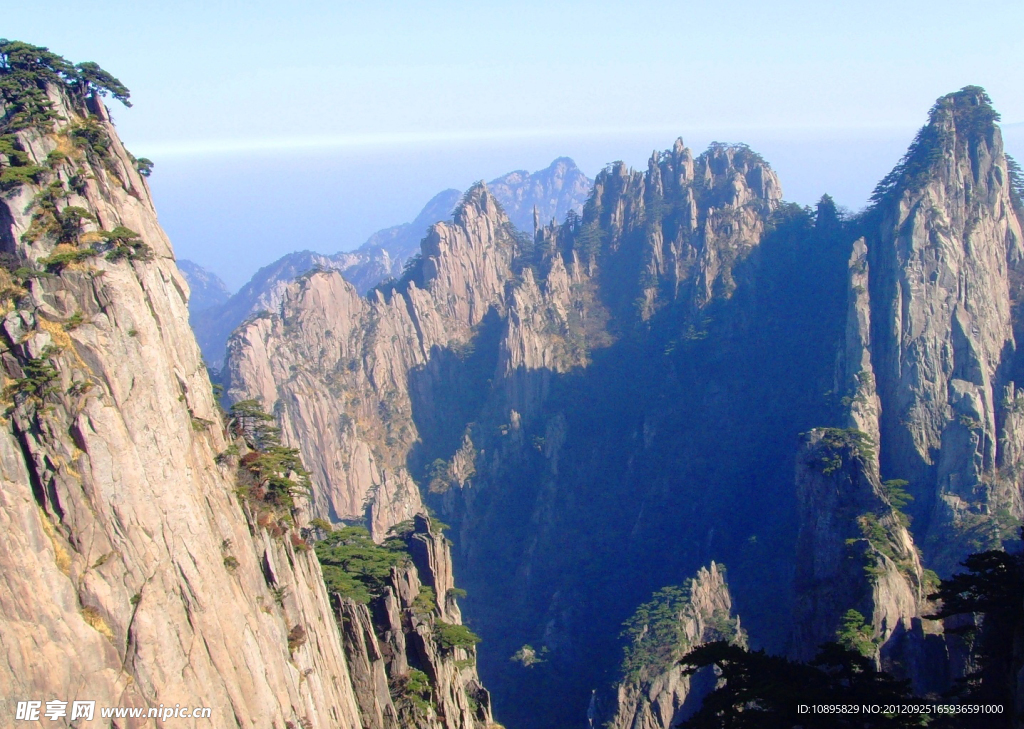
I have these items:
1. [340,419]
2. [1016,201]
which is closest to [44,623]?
[340,419]

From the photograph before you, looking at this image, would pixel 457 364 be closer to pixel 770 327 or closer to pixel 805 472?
pixel 770 327

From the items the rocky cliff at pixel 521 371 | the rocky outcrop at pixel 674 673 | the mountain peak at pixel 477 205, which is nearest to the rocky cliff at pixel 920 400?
the rocky outcrop at pixel 674 673

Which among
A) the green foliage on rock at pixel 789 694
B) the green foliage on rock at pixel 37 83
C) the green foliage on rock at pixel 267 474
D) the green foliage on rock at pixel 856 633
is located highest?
the green foliage on rock at pixel 37 83

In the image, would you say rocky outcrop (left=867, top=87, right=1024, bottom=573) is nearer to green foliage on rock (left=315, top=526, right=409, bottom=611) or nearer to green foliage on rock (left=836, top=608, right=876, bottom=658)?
green foliage on rock (left=836, top=608, right=876, bottom=658)

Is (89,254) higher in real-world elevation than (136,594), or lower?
higher

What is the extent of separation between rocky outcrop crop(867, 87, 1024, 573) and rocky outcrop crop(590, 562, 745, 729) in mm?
14104

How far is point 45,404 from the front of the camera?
74.6 feet

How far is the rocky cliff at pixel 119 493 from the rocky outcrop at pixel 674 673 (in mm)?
22658

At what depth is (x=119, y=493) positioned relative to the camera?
75.9ft

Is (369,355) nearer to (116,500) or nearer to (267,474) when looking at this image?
(267,474)

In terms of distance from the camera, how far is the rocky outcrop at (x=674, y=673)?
4712cm

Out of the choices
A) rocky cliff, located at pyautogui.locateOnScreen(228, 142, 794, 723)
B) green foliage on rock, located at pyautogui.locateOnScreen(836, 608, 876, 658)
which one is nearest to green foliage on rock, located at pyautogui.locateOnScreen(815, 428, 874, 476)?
green foliage on rock, located at pyautogui.locateOnScreen(836, 608, 876, 658)

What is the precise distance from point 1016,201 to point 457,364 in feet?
172

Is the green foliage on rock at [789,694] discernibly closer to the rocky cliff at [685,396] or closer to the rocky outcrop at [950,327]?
Result: the rocky cliff at [685,396]
